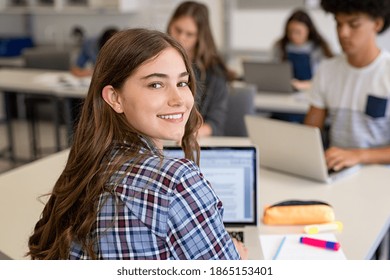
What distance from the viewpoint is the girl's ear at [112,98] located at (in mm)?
989

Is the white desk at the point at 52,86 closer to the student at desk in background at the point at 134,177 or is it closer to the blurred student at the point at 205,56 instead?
the blurred student at the point at 205,56

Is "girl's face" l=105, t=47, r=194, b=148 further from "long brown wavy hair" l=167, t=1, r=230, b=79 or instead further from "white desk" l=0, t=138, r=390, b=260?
"long brown wavy hair" l=167, t=1, r=230, b=79

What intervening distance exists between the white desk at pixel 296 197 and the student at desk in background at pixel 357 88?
8.0 inches

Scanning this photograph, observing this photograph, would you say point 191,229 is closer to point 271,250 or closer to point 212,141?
point 271,250

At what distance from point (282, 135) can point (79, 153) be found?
916 mm

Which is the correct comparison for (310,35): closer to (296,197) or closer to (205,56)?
(205,56)

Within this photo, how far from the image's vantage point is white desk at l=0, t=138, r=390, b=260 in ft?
4.58

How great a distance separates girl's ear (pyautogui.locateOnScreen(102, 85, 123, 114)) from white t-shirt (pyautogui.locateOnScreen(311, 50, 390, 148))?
143 centimetres

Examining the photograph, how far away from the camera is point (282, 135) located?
1776 mm

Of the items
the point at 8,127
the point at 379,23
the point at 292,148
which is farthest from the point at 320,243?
the point at 8,127

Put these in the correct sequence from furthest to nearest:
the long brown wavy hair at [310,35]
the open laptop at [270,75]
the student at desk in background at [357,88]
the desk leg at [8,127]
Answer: the long brown wavy hair at [310,35] < the desk leg at [8,127] < the open laptop at [270,75] < the student at desk in background at [357,88]

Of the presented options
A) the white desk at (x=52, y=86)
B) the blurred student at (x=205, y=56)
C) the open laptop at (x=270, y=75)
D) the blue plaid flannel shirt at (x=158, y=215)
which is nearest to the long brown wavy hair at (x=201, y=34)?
the blurred student at (x=205, y=56)

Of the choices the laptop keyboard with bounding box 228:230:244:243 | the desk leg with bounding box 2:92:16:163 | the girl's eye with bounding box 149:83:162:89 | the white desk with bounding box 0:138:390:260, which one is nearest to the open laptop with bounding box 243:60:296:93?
the white desk with bounding box 0:138:390:260

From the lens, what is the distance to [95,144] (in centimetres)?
98
